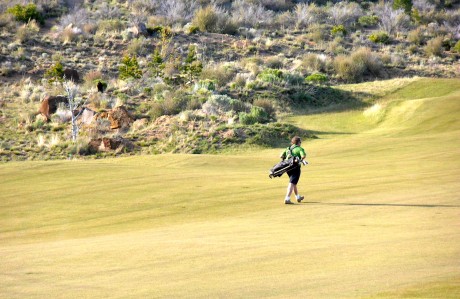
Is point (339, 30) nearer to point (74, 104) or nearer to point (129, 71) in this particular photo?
point (129, 71)

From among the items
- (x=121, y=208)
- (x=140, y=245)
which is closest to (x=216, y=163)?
(x=121, y=208)

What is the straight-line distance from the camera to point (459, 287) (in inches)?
394

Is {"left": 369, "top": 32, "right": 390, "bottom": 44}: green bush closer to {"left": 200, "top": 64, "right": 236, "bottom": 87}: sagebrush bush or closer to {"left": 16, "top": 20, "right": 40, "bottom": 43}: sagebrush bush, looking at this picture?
{"left": 200, "top": 64, "right": 236, "bottom": 87}: sagebrush bush

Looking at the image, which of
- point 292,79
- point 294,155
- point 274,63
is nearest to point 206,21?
point 274,63

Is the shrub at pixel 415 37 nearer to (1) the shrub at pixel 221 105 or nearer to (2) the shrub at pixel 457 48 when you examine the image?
(2) the shrub at pixel 457 48

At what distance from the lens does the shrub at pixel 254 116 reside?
142 feet

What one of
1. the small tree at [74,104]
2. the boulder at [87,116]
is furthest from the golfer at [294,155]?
the boulder at [87,116]

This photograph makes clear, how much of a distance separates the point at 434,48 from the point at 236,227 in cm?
5815

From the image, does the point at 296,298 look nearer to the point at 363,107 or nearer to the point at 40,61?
the point at 363,107

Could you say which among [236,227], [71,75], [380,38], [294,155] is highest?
[380,38]

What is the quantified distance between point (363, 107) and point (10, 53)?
1101 inches

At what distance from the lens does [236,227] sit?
674 inches

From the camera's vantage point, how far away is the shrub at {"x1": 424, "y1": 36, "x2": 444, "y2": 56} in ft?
234

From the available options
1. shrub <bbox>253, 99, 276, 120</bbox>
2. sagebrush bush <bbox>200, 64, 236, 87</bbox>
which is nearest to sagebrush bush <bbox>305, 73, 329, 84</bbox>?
sagebrush bush <bbox>200, 64, 236, 87</bbox>
